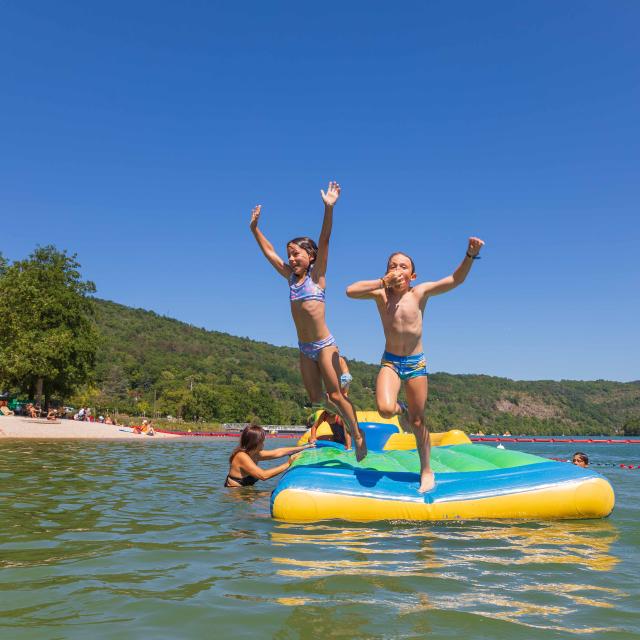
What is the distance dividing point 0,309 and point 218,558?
30375mm

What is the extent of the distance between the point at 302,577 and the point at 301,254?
3.24 meters

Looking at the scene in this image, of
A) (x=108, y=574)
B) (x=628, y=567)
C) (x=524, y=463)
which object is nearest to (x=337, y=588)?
(x=108, y=574)

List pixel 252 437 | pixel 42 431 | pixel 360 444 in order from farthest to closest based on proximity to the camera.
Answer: pixel 42 431
pixel 252 437
pixel 360 444

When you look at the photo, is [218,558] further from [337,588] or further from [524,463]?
[524,463]

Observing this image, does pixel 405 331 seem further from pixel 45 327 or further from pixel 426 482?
pixel 45 327

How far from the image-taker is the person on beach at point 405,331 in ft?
17.8

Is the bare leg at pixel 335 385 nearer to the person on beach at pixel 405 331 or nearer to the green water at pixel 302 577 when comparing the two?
the person on beach at pixel 405 331

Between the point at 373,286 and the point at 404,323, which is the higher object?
the point at 373,286

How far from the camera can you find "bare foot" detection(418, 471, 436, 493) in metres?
5.52

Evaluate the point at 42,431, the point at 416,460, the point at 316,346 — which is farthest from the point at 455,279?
the point at 42,431

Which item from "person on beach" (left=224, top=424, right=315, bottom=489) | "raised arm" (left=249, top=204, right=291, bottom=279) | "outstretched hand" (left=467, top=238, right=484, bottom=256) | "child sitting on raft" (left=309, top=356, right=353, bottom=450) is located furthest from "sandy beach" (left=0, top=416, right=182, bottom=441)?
"outstretched hand" (left=467, top=238, right=484, bottom=256)

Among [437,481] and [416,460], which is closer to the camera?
[437,481]

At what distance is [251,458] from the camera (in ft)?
26.0

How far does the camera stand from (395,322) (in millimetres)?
5453
